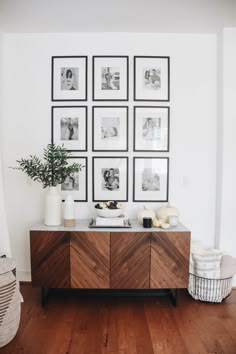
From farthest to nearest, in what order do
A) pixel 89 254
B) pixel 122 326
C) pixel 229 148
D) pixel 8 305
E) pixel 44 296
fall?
pixel 229 148, pixel 44 296, pixel 89 254, pixel 122 326, pixel 8 305

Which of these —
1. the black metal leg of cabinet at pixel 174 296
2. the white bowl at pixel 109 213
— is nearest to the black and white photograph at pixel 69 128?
the white bowl at pixel 109 213

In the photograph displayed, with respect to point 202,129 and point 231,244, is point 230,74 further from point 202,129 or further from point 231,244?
point 231,244

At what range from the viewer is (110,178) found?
2832mm

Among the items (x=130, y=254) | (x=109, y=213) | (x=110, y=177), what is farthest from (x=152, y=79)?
(x=130, y=254)

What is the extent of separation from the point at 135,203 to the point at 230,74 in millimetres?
1624

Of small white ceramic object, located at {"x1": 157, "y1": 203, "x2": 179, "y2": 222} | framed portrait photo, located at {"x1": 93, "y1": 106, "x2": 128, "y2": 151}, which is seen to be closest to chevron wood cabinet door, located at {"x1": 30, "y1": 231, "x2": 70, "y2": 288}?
small white ceramic object, located at {"x1": 157, "y1": 203, "x2": 179, "y2": 222}

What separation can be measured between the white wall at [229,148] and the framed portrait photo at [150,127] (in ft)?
1.95

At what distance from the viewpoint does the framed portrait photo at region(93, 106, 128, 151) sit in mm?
2811

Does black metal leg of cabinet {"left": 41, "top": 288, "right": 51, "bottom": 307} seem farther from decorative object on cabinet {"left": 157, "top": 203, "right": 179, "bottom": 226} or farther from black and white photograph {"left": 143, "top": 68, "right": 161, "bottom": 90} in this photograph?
black and white photograph {"left": 143, "top": 68, "right": 161, "bottom": 90}

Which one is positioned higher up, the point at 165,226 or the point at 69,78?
the point at 69,78

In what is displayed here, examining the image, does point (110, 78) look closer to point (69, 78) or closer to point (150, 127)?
point (69, 78)

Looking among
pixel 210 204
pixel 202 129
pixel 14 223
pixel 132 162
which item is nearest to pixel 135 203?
pixel 132 162

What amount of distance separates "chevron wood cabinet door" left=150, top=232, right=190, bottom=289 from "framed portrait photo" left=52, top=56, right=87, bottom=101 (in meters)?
1.63

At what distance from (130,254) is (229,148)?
147cm
